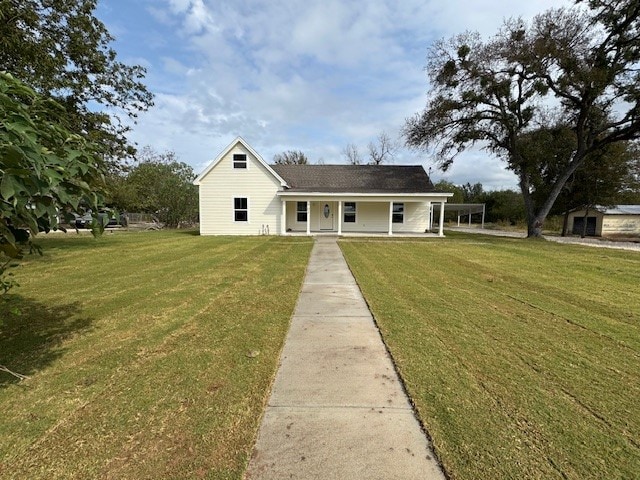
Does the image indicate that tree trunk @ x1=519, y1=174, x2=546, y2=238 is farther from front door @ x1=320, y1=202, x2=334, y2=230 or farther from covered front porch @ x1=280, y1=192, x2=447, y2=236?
front door @ x1=320, y1=202, x2=334, y2=230

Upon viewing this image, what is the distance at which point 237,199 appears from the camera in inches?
806

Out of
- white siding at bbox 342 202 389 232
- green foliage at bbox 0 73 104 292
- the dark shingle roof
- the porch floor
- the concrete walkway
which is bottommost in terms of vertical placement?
the concrete walkway

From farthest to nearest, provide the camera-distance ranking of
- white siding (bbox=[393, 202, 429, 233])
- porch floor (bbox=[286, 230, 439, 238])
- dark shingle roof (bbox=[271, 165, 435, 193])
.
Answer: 1. white siding (bbox=[393, 202, 429, 233])
2. dark shingle roof (bbox=[271, 165, 435, 193])
3. porch floor (bbox=[286, 230, 439, 238])

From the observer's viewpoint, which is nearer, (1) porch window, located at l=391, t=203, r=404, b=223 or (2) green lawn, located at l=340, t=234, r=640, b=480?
(2) green lawn, located at l=340, t=234, r=640, b=480

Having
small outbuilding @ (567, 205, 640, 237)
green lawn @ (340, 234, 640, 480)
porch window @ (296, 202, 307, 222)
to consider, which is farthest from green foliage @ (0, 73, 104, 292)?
small outbuilding @ (567, 205, 640, 237)

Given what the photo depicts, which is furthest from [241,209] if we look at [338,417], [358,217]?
[338,417]

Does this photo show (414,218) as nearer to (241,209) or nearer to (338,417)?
(241,209)

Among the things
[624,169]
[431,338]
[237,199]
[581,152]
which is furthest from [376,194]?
[624,169]

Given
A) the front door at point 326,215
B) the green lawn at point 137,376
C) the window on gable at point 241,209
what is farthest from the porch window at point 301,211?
the green lawn at point 137,376

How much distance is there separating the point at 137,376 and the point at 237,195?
18038 mm

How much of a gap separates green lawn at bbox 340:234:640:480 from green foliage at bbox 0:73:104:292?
2.80 metres

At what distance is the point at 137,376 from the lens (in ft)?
10.2

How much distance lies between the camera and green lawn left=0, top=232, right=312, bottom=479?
2.09 meters

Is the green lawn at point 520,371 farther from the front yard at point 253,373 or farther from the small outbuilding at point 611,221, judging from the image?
the small outbuilding at point 611,221
